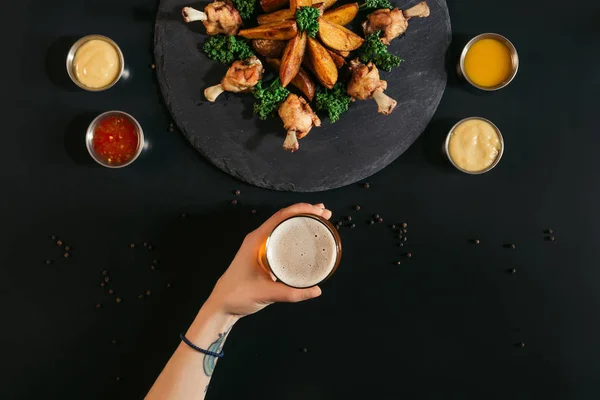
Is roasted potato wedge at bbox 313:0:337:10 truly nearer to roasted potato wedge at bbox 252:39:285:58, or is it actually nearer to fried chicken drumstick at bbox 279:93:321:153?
roasted potato wedge at bbox 252:39:285:58

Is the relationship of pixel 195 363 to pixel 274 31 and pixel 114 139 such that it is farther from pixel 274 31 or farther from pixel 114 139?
pixel 274 31

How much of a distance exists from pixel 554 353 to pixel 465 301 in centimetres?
76

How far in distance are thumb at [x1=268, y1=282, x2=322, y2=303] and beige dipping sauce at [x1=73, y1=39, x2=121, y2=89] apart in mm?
1790

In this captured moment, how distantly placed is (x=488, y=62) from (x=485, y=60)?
25mm

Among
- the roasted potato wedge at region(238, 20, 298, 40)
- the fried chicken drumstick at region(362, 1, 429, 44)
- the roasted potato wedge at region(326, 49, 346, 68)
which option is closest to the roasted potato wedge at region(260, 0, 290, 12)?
the roasted potato wedge at region(238, 20, 298, 40)

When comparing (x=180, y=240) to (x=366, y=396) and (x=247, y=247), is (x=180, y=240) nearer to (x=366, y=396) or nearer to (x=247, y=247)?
(x=247, y=247)

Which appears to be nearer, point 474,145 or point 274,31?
point 274,31

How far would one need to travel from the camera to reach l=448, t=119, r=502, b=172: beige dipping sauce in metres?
3.38

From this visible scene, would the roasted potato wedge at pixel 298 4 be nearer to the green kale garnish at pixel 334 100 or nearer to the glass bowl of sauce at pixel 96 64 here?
the green kale garnish at pixel 334 100

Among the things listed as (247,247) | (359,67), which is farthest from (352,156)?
(247,247)

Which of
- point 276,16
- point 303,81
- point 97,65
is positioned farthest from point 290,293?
point 97,65

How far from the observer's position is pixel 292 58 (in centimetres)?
318

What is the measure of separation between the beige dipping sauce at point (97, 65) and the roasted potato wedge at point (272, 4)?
3.40ft

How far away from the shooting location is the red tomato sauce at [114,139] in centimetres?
337
